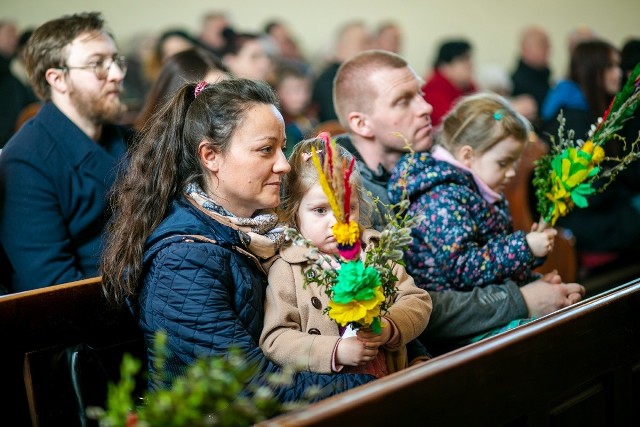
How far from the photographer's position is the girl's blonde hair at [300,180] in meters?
2.09

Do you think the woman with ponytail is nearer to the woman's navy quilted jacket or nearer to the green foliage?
the woman's navy quilted jacket

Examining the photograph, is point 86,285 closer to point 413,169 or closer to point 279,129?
point 279,129

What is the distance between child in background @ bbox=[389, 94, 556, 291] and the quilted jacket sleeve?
0.68m

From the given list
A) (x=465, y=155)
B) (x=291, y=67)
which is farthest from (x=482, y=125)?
(x=291, y=67)

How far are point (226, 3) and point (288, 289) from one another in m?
7.39

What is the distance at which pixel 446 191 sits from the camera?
2457mm

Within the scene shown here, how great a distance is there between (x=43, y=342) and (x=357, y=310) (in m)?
0.96

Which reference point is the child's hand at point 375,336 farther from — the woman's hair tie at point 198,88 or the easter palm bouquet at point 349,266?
the woman's hair tie at point 198,88

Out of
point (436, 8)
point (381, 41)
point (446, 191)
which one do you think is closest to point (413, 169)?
point (446, 191)

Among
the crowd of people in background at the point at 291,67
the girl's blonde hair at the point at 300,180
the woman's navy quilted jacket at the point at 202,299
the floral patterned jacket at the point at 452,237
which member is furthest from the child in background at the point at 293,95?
the woman's navy quilted jacket at the point at 202,299

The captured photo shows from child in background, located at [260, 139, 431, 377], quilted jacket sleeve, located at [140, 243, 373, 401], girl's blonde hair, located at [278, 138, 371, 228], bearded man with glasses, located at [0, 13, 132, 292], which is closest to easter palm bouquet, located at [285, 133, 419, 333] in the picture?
child in background, located at [260, 139, 431, 377]

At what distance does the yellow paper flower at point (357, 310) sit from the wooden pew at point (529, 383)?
0.54ft

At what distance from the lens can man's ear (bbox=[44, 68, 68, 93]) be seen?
2.91 meters

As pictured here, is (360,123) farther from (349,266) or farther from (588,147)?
(349,266)
